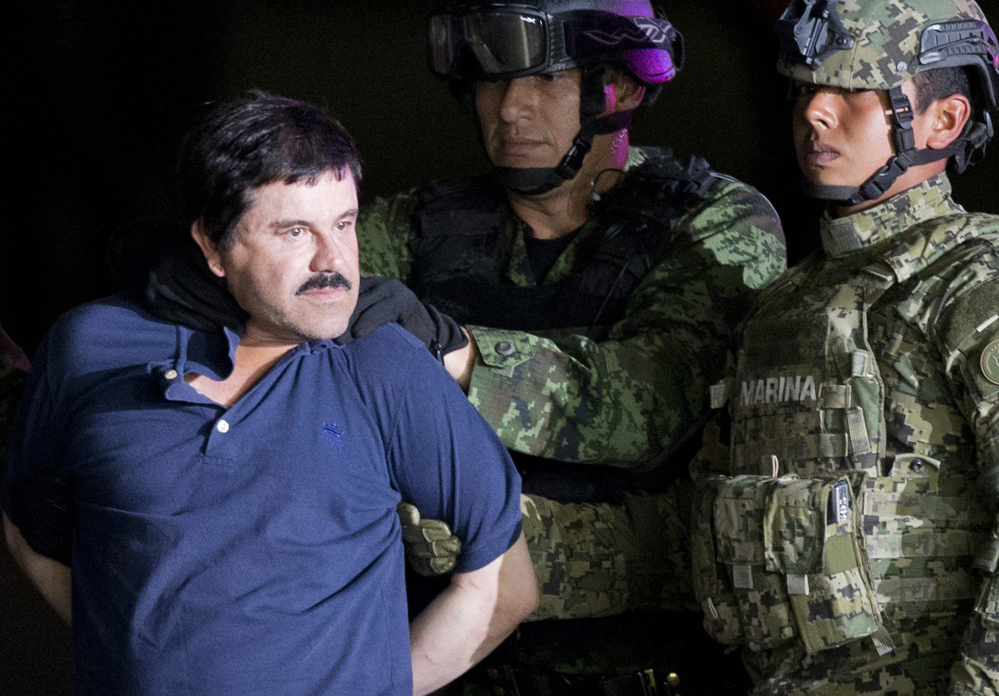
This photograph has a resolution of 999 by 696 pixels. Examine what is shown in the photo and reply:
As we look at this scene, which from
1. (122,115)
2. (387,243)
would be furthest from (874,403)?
(122,115)

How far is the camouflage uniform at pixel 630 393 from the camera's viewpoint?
2.16 m

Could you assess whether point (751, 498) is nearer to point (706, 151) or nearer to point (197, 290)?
point (197, 290)

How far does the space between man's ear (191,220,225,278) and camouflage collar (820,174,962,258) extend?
99cm

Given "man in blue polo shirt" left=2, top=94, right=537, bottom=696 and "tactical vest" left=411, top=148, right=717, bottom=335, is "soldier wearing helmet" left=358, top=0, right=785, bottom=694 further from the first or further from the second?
"man in blue polo shirt" left=2, top=94, right=537, bottom=696

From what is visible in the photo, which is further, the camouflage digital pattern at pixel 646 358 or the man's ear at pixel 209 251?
the camouflage digital pattern at pixel 646 358

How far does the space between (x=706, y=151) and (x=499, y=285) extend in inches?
42.0

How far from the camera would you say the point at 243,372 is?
167 cm

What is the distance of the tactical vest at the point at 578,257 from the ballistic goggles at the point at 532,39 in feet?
0.83

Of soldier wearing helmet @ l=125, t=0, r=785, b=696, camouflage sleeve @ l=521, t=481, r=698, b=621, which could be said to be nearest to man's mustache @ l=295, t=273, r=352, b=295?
soldier wearing helmet @ l=125, t=0, r=785, b=696

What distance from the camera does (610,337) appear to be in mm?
2318

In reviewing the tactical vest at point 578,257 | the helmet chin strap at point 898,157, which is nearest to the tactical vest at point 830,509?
the helmet chin strap at point 898,157

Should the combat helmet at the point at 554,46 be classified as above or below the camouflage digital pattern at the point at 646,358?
above

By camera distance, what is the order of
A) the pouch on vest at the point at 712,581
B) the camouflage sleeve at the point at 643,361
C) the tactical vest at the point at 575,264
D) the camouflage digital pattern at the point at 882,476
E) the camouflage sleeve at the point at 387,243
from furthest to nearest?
the camouflage sleeve at the point at 387,243, the tactical vest at the point at 575,264, the camouflage sleeve at the point at 643,361, the pouch on vest at the point at 712,581, the camouflage digital pattern at the point at 882,476

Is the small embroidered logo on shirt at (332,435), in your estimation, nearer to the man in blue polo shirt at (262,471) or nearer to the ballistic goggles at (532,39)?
the man in blue polo shirt at (262,471)
